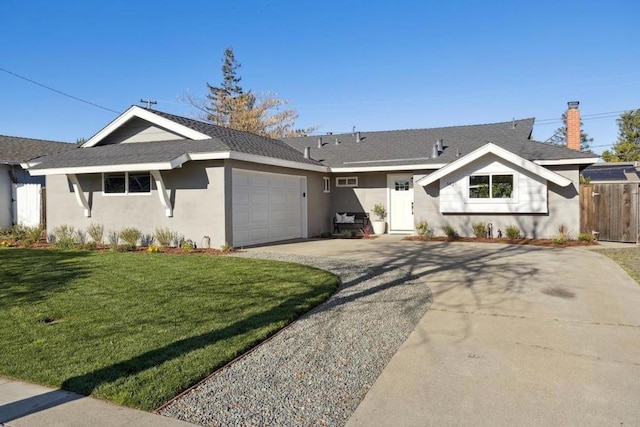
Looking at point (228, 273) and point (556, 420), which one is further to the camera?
point (228, 273)

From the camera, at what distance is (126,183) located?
13.2 metres

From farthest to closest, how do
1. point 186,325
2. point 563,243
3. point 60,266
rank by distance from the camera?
point 563,243
point 60,266
point 186,325

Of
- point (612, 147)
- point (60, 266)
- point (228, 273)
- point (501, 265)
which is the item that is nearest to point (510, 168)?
point (501, 265)

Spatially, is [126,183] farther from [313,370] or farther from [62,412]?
[313,370]

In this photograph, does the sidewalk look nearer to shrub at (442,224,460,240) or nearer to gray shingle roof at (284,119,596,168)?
shrub at (442,224,460,240)

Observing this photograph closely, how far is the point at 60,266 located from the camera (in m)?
9.07

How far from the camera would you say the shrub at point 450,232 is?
49.1ft

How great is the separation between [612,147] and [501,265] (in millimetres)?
48796

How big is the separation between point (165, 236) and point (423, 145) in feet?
36.4

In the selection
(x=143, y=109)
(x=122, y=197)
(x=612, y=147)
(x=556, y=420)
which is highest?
(x=612, y=147)

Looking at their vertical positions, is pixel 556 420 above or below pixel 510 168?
below

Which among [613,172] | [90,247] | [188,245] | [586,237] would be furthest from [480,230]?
[613,172]

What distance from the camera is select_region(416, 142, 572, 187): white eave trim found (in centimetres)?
1356

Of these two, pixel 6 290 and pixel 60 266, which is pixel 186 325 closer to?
pixel 6 290
